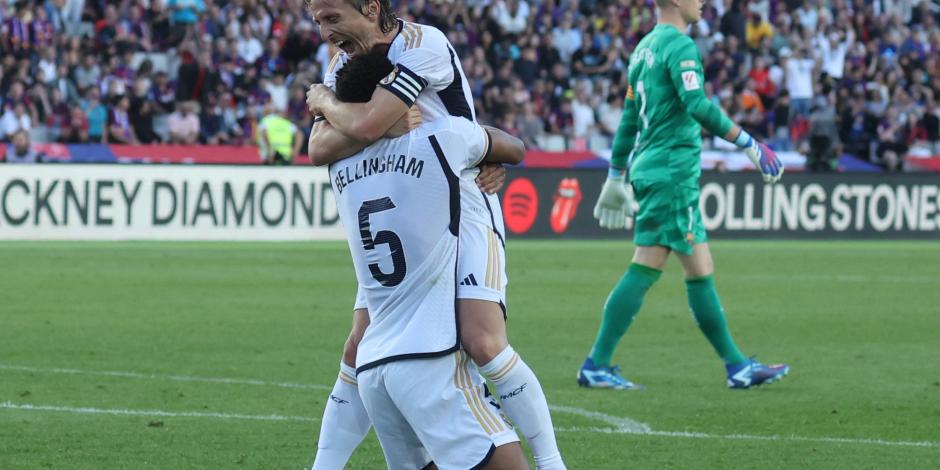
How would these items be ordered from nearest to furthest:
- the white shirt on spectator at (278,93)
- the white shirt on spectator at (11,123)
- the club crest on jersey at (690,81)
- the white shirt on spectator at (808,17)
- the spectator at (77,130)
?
the club crest on jersey at (690,81)
the white shirt on spectator at (11,123)
the spectator at (77,130)
the white shirt on spectator at (278,93)
the white shirt on spectator at (808,17)

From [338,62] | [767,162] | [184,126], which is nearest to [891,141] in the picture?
[184,126]

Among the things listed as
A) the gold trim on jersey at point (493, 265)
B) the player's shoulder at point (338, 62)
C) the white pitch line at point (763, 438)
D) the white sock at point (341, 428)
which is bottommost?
the white pitch line at point (763, 438)

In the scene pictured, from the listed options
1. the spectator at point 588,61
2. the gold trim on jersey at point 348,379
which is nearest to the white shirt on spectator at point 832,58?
the spectator at point 588,61

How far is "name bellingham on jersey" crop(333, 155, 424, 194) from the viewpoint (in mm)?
4156

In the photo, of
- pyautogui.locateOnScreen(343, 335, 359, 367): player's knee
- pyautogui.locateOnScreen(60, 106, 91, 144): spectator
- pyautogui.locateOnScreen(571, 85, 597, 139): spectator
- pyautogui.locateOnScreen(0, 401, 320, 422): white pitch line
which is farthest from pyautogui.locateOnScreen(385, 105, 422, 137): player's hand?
pyautogui.locateOnScreen(571, 85, 597, 139): spectator

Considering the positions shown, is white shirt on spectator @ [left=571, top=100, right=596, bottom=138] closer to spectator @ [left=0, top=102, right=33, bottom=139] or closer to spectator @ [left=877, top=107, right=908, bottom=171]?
spectator @ [left=877, top=107, right=908, bottom=171]

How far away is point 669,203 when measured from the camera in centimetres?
856

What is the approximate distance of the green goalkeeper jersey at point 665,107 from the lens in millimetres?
8469

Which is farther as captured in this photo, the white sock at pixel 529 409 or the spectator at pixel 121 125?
the spectator at pixel 121 125

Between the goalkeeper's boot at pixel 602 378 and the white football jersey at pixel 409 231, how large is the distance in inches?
171

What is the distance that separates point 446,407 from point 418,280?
35 centimetres

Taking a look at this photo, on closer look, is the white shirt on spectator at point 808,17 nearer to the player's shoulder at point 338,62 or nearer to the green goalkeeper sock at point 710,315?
the green goalkeeper sock at point 710,315

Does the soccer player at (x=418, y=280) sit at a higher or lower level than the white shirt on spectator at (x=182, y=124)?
higher

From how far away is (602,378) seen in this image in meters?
8.53
